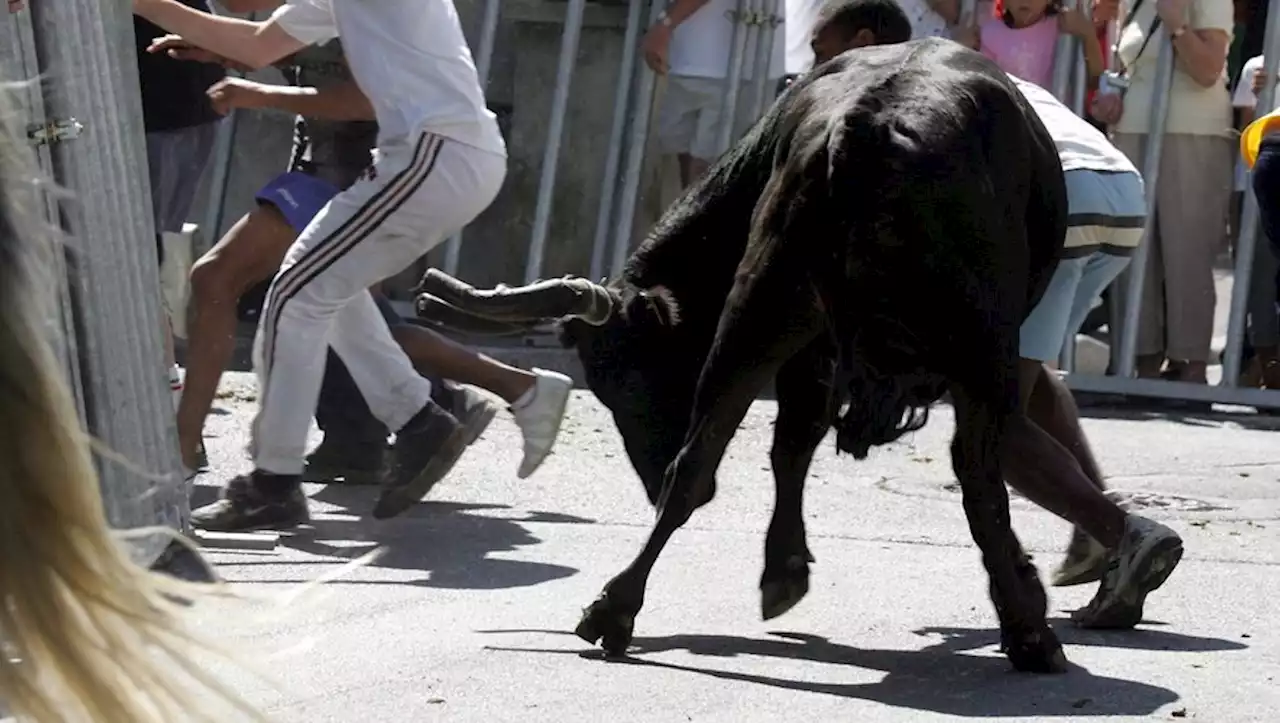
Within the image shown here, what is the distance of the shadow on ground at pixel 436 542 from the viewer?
6793 millimetres

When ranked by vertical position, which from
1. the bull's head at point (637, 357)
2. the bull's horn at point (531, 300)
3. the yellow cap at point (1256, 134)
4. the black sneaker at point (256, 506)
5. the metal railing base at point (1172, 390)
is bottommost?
the metal railing base at point (1172, 390)

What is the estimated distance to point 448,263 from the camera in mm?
11477

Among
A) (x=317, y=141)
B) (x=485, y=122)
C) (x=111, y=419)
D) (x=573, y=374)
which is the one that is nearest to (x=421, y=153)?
A: (x=485, y=122)

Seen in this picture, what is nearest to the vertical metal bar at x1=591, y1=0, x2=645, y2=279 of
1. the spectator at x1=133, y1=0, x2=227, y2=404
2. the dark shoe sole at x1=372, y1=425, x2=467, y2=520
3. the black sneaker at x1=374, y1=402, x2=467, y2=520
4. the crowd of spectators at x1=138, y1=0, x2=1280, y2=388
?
the crowd of spectators at x1=138, y1=0, x2=1280, y2=388

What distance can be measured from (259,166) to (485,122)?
5.10 m

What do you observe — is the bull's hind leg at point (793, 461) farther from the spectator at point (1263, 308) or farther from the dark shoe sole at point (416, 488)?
the spectator at point (1263, 308)

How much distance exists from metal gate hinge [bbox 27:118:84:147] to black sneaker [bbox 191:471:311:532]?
1.62 metres

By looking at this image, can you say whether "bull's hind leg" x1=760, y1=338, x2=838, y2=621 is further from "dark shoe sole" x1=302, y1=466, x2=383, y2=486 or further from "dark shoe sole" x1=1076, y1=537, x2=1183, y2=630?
"dark shoe sole" x1=302, y1=466, x2=383, y2=486

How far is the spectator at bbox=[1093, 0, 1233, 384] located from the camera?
10867mm

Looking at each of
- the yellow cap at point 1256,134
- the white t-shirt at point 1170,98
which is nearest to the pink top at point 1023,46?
the white t-shirt at point 1170,98

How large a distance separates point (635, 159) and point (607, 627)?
6.07m

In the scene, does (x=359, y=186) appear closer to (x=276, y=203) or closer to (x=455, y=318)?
(x=276, y=203)

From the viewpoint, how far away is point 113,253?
629 centimetres

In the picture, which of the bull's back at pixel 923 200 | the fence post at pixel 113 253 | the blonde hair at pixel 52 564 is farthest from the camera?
the fence post at pixel 113 253
